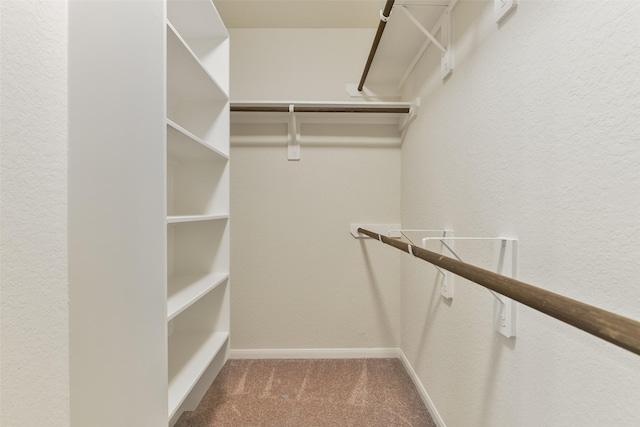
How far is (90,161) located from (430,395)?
5.54ft

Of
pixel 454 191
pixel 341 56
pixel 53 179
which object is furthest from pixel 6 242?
pixel 341 56

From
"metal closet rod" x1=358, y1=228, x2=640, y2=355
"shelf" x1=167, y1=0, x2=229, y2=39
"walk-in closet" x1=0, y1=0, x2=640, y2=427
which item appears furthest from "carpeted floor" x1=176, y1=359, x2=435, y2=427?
"shelf" x1=167, y1=0, x2=229, y2=39

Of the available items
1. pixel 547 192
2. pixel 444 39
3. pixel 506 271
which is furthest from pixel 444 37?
pixel 506 271

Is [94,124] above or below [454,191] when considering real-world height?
above

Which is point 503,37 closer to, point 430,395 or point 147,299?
point 147,299

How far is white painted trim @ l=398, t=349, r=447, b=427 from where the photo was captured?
128cm

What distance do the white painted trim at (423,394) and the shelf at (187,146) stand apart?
5.10 feet

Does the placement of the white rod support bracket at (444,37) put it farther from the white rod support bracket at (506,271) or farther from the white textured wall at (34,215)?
the white textured wall at (34,215)

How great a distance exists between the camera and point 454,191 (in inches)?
45.0

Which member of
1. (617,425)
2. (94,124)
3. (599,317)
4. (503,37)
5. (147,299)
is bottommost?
(617,425)

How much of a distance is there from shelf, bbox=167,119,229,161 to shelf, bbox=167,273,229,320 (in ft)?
1.95

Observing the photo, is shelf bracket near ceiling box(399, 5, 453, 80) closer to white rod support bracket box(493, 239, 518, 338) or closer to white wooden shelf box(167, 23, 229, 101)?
white rod support bracket box(493, 239, 518, 338)

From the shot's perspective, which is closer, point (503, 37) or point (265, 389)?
point (503, 37)

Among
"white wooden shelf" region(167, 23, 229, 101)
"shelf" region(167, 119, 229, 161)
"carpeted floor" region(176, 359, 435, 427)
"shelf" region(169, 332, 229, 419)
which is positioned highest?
"white wooden shelf" region(167, 23, 229, 101)
